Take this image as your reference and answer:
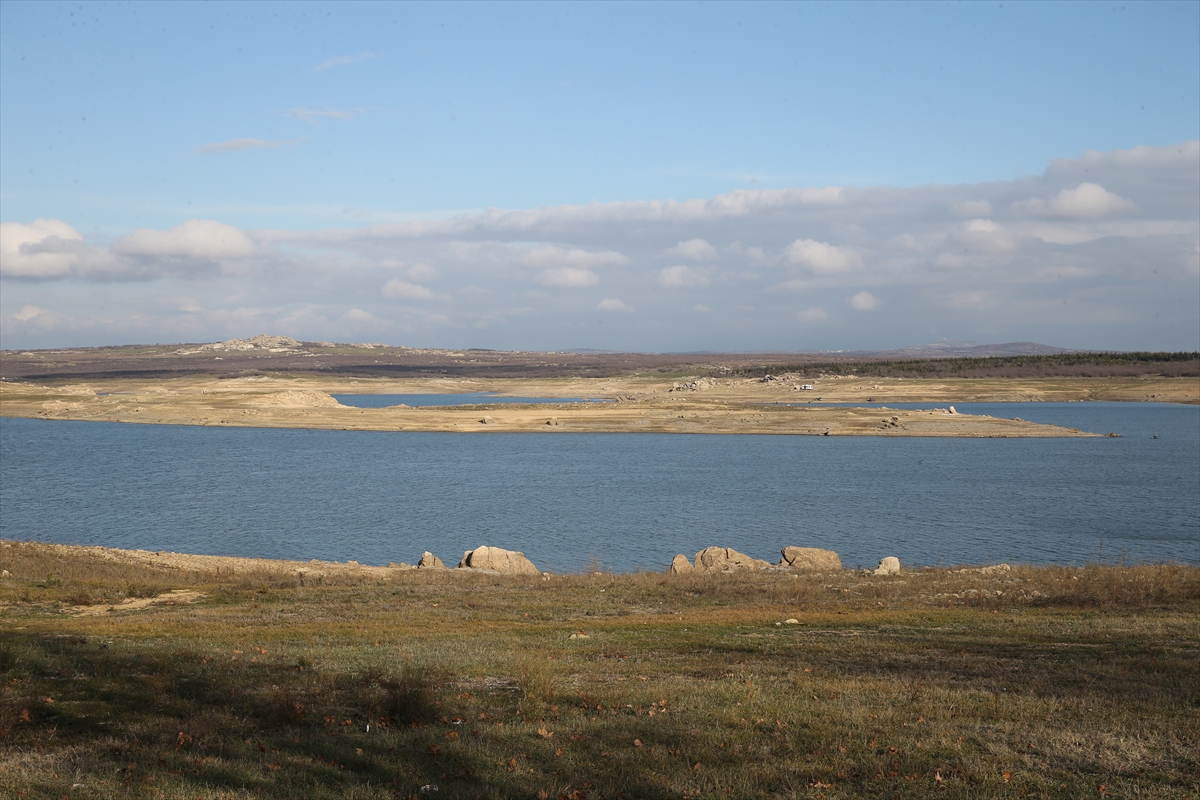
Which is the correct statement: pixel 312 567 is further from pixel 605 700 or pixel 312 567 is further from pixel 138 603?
pixel 605 700

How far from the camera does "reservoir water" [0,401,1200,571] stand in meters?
41.3

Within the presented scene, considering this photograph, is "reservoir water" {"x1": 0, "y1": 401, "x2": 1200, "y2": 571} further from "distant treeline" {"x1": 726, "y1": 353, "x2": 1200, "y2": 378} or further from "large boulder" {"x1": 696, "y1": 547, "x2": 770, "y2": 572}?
"distant treeline" {"x1": 726, "y1": 353, "x2": 1200, "y2": 378}

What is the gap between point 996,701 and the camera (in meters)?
11.4

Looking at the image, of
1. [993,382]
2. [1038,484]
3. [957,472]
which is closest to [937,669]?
[1038,484]

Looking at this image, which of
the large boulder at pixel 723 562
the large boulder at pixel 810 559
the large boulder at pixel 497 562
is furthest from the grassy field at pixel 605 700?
the large boulder at pixel 497 562

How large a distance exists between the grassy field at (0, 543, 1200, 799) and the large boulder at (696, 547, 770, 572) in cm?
890

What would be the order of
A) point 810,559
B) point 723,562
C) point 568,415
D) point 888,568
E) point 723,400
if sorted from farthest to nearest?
1. point 723,400
2. point 568,415
3. point 810,559
4. point 723,562
5. point 888,568

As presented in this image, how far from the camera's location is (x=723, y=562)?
105ft

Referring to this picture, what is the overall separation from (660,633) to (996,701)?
8057 millimetres

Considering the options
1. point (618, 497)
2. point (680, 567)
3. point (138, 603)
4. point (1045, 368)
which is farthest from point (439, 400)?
point (138, 603)

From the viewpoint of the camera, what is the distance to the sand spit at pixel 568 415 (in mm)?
99938

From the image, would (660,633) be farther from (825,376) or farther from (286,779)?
(825,376)

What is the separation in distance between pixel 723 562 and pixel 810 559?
328 centimetres

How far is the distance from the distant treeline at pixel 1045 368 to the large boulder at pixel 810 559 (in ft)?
484
